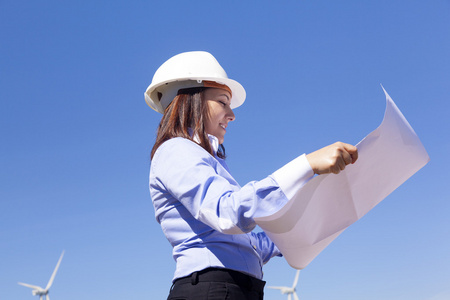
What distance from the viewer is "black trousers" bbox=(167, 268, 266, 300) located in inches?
156

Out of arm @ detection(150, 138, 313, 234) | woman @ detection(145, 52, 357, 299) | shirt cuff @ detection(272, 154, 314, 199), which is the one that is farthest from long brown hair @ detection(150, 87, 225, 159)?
shirt cuff @ detection(272, 154, 314, 199)

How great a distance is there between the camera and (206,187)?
145 inches

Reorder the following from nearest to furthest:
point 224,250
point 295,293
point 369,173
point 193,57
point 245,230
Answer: point 245,230, point 369,173, point 224,250, point 193,57, point 295,293

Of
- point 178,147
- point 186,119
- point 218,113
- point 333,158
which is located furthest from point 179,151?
point 333,158

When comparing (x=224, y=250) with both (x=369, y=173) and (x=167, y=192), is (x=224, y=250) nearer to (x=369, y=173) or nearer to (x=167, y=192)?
(x=167, y=192)

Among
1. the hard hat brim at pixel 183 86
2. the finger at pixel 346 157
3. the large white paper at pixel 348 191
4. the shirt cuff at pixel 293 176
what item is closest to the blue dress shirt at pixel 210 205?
the shirt cuff at pixel 293 176

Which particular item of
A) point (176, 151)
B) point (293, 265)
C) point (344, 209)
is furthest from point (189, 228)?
point (344, 209)

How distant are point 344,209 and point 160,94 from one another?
2.65 m

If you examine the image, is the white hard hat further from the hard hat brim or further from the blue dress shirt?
the blue dress shirt

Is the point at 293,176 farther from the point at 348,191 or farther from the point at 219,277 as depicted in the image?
the point at 219,277

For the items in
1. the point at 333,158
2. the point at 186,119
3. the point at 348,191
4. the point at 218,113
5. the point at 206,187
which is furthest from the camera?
the point at 218,113

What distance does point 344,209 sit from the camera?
151 inches

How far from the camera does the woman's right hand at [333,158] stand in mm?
3359

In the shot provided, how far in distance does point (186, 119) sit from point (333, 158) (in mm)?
1830
